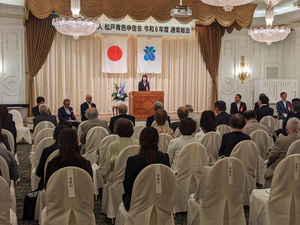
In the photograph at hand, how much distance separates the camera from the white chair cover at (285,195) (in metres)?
3.22

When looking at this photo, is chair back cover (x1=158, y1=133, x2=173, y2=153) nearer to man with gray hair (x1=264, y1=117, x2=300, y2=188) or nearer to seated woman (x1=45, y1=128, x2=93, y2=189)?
man with gray hair (x1=264, y1=117, x2=300, y2=188)

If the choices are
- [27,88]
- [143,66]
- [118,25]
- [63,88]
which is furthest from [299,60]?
[27,88]

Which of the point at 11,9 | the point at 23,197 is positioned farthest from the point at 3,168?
the point at 11,9

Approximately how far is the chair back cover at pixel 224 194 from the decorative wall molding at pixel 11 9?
10351 millimetres

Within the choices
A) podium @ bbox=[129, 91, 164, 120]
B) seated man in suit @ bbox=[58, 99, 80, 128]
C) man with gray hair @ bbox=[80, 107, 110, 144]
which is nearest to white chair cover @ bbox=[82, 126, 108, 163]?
man with gray hair @ bbox=[80, 107, 110, 144]

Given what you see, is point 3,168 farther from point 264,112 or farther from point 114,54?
point 114,54

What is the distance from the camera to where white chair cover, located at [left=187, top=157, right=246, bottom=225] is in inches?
125

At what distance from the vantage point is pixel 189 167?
4199 millimetres

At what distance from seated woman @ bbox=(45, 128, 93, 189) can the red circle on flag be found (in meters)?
10.4

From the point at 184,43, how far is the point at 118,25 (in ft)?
9.54

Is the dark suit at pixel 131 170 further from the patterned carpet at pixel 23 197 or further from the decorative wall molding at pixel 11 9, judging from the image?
the decorative wall molding at pixel 11 9

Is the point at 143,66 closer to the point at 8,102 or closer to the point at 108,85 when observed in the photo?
the point at 108,85

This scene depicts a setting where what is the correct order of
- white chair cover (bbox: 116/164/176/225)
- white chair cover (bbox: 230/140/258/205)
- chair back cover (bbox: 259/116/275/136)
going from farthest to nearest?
chair back cover (bbox: 259/116/275/136)
white chair cover (bbox: 230/140/258/205)
white chair cover (bbox: 116/164/176/225)

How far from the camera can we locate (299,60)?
13.7 metres
